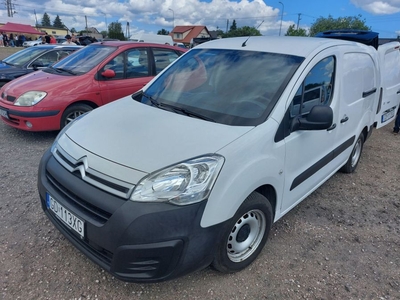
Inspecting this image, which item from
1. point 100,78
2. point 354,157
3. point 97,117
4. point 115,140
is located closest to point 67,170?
point 115,140

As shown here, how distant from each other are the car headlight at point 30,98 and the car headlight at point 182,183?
3.59 metres

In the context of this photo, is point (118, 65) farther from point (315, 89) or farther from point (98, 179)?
point (98, 179)

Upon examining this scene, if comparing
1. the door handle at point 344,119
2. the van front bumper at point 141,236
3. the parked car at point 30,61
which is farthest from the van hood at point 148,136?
the parked car at point 30,61

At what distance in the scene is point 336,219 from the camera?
3107 mm

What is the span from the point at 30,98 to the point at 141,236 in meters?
3.82

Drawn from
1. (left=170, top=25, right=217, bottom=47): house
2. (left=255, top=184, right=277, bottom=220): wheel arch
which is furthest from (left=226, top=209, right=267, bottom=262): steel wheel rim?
(left=170, top=25, right=217, bottom=47): house

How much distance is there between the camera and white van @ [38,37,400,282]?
174 centimetres

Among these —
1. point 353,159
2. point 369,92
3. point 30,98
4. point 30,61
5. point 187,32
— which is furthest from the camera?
point 187,32

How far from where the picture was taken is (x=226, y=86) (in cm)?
258

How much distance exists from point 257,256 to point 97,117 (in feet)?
5.91

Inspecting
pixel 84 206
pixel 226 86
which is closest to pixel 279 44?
pixel 226 86

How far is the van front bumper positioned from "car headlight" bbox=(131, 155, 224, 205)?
0.05m

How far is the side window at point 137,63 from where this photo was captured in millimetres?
5312

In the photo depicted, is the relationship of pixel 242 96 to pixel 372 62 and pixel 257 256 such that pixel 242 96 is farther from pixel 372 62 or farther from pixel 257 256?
pixel 372 62
